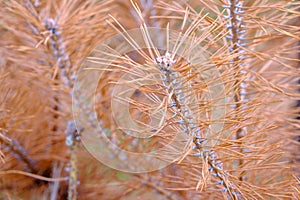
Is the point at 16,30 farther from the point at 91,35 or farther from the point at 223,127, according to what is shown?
the point at 223,127

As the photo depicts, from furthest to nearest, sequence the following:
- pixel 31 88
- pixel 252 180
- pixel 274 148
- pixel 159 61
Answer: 1. pixel 31 88
2. pixel 252 180
3. pixel 274 148
4. pixel 159 61

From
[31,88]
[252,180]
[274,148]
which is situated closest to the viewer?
[274,148]

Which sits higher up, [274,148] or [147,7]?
[147,7]

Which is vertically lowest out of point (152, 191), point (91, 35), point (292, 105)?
point (152, 191)

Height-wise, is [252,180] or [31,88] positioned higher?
[31,88]

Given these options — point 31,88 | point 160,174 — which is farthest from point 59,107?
point 160,174

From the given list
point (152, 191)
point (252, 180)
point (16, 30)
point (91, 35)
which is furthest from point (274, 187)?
point (16, 30)

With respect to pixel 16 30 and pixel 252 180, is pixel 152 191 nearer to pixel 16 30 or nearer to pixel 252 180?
pixel 252 180

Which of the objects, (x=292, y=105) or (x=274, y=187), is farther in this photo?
(x=292, y=105)

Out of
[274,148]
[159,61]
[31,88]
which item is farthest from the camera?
[31,88]
